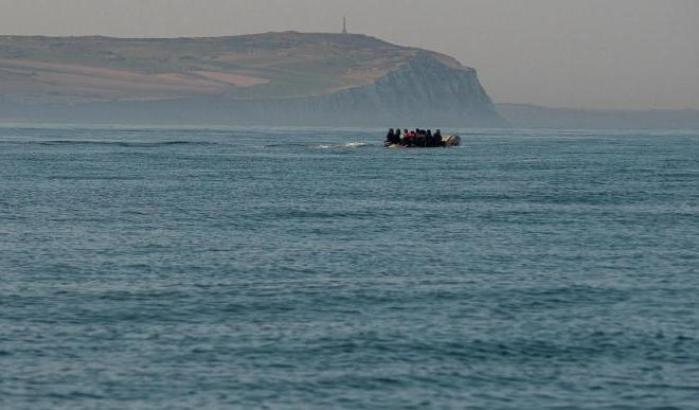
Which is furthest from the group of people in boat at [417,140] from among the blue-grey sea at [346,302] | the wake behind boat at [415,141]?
the blue-grey sea at [346,302]

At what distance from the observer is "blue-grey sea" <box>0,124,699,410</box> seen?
79.1 ft

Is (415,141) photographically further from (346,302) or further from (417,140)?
(346,302)


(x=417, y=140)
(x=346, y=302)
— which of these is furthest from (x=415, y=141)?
(x=346, y=302)

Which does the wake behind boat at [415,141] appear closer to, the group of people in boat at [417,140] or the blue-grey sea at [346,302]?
the group of people in boat at [417,140]

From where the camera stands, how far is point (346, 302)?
32531mm

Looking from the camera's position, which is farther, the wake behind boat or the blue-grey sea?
the wake behind boat

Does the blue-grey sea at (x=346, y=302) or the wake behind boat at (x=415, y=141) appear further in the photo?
the wake behind boat at (x=415, y=141)

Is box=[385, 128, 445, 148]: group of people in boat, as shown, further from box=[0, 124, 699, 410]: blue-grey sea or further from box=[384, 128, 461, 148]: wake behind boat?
Result: box=[0, 124, 699, 410]: blue-grey sea

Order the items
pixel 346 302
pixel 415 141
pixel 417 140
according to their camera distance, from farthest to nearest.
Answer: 1. pixel 415 141
2. pixel 417 140
3. pixel 346 302

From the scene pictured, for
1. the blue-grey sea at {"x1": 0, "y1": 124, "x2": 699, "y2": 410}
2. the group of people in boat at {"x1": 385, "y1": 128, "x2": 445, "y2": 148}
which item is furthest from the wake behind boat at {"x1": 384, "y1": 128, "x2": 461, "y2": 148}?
the blue-grey sea at {"x1": 0, "y1": 124, "x2": 699, "y2": 410}

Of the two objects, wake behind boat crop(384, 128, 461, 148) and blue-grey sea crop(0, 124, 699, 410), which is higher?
blue-grey sea crop(0, 124, 699, 410)

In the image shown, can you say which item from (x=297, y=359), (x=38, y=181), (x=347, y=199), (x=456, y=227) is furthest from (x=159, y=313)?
(x=38, y=181)

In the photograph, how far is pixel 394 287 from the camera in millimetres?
35281

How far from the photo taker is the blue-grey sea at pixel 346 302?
79.1 ft
